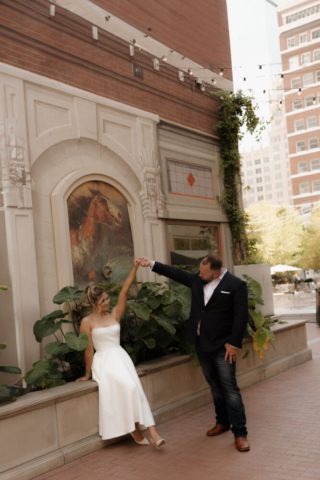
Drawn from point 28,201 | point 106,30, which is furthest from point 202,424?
point 106,30

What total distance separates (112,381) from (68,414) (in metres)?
0.55

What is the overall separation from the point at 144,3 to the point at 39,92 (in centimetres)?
417

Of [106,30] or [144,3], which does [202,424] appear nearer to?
[106,30]

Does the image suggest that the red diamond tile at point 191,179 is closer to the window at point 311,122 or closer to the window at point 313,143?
the window at point 313,143

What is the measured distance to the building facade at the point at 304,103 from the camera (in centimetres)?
6103

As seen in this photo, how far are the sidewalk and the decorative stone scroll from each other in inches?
136

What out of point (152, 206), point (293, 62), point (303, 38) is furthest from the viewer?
point (303, 38)

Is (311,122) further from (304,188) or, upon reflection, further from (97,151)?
(97,151)

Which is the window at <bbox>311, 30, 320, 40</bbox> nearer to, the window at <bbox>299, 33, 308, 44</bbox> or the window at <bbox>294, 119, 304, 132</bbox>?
the window at <bbox>299, 33, 308, 44</bbox>

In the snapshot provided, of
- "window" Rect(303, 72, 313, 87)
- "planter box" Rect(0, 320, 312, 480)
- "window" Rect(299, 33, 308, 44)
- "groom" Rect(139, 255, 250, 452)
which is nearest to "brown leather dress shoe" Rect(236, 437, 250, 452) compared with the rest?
"groom" Rect(139, 255, 250, 452)

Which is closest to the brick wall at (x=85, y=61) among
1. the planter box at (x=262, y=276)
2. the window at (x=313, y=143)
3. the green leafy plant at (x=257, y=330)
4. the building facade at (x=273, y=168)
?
the planter box at (x=262, y=276)

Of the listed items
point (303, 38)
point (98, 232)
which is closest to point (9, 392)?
point (98, 232)

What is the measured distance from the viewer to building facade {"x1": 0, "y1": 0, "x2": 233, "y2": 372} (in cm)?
615

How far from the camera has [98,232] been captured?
286 inches
